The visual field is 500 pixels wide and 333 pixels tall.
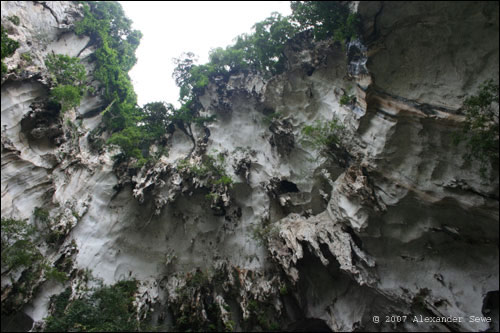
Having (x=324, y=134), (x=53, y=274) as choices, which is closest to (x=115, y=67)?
(x=53, y=274)

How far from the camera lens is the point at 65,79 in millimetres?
13859

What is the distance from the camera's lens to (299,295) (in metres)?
12.0

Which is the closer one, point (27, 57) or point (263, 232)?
point (27, 57)

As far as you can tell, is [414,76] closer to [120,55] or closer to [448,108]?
[448,108]

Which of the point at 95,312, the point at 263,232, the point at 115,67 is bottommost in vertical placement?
the point at 95,312

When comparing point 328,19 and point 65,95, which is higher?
point 328,19

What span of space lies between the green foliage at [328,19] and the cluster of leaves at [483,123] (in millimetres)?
4715

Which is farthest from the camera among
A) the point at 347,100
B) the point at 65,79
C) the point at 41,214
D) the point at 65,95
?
the point at 65,79

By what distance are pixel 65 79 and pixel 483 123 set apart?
18.9 meters

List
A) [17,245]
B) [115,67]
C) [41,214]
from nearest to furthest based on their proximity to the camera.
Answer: [17,245] → [41,214] → [115,67]

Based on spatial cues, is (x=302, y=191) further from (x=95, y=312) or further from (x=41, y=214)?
(x=41, y=214)

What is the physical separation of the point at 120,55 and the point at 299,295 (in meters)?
21.7

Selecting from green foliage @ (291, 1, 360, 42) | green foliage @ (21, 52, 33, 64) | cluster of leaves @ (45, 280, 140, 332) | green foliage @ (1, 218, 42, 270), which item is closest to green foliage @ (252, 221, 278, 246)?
cluster of leaves @ (45, 280, 140, 332)

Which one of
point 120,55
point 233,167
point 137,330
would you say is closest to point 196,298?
point 137,330
